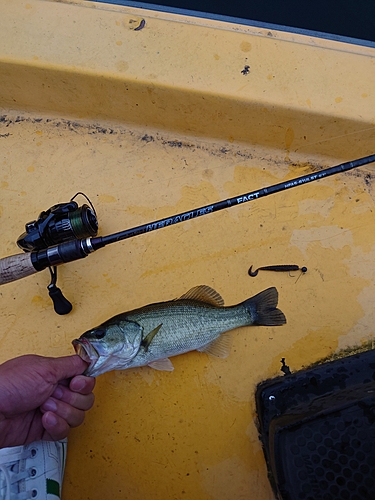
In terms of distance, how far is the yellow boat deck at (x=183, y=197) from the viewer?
1.93m

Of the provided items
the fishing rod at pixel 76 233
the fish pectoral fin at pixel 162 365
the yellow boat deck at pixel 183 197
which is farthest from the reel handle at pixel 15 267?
the fish pectoral fin at pixel 162 365

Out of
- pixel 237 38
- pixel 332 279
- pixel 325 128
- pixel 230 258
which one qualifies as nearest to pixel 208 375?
pixel 230 258

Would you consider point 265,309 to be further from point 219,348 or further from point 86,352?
Result: point 86,352

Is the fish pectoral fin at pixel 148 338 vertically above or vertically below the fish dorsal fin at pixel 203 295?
below

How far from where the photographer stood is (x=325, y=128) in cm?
216

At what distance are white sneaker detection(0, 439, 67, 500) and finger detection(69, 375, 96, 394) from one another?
0.30 m

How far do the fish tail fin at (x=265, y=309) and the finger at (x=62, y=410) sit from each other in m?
0.96

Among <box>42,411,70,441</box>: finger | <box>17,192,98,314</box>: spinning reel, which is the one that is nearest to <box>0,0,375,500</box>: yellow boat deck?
<box>42,411,70,441</box>: finger

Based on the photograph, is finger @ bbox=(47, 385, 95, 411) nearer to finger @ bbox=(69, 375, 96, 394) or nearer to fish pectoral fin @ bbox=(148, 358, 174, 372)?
finger @ bbox=(69, 375, 96, 394)

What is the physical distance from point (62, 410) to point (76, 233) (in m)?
0.81

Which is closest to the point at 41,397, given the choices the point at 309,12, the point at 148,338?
the point at 148,338

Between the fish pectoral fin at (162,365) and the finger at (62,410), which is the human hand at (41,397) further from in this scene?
the fish pectoral fin at (162,365)

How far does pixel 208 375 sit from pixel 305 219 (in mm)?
1037

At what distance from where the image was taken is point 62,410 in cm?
174
